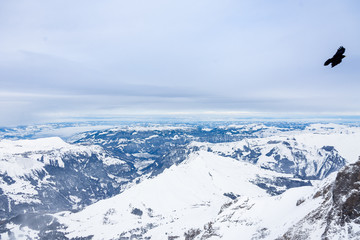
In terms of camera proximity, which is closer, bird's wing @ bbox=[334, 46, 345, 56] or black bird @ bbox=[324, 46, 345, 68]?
bird's wing @ bbox=[334, 46, 345, 56]

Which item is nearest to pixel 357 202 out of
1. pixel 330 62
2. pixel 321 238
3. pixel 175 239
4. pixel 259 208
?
pixel 321 238

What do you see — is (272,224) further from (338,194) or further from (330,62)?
(330,62)

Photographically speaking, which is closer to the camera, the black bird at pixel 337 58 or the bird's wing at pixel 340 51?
the bird's wing at pixel 340 51

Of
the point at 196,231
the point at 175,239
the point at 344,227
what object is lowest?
the point at 175,239

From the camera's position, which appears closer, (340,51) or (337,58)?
(340,51)

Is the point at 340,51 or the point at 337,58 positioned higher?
the point at 340,51

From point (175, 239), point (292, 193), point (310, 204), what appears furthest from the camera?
point (175, 239)

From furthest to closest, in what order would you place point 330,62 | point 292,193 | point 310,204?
point 292,193
point 310,204
point 330,62

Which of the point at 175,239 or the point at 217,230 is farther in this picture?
the point at 175,239
